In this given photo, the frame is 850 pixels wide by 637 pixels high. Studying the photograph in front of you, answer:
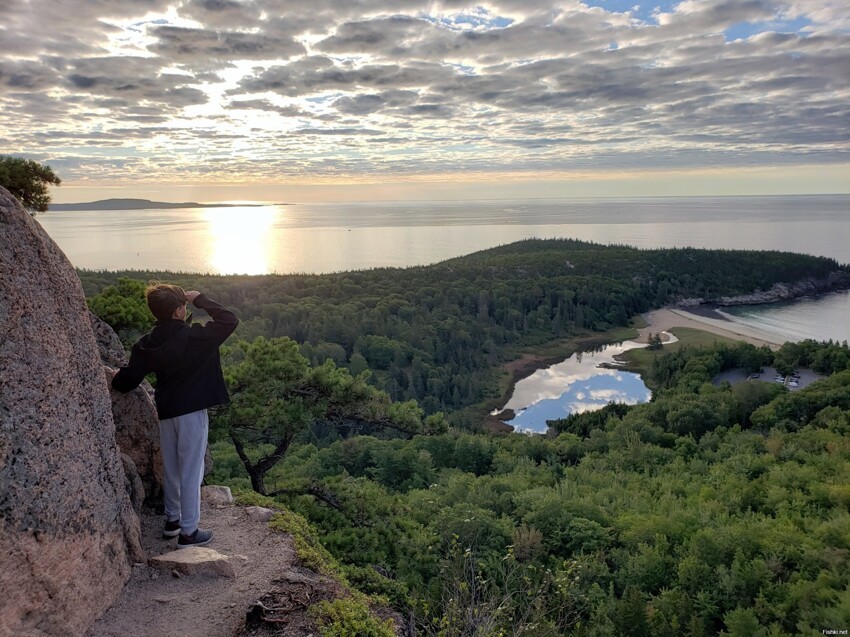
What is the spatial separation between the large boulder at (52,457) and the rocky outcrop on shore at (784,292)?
117 meters

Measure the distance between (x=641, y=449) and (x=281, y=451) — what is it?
17.8 meters

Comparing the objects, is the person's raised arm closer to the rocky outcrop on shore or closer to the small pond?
the small pond

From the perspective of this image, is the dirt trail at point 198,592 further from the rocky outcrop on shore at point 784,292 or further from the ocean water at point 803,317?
the rocky outcrop on shore at point 784,292

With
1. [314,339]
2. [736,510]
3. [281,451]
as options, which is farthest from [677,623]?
[314,339]

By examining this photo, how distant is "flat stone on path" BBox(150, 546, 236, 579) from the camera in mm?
5516

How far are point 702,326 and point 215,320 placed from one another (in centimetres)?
9358

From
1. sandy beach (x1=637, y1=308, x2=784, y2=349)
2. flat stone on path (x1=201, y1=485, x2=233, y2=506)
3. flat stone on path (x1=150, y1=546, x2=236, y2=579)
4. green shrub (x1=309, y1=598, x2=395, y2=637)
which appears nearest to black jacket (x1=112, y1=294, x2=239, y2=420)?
flat stone on path (x1=150, y1=546, x2=236, y2=579)

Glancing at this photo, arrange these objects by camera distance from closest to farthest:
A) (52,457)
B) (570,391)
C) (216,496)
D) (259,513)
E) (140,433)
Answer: (52,457) < (140,433) < (259,513) < (216,496) < (570,391)

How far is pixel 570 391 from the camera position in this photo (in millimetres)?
56500

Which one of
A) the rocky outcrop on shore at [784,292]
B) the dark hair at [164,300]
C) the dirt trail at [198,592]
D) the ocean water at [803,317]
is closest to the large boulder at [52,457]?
the dirt trail at [198,592]

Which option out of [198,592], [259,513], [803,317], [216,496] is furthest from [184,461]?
[803,317]

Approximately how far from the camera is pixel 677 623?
9.32 m

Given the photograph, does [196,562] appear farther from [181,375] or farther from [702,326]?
[702,326]

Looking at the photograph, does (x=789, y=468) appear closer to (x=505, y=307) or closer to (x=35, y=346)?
(x=35, y=346)
